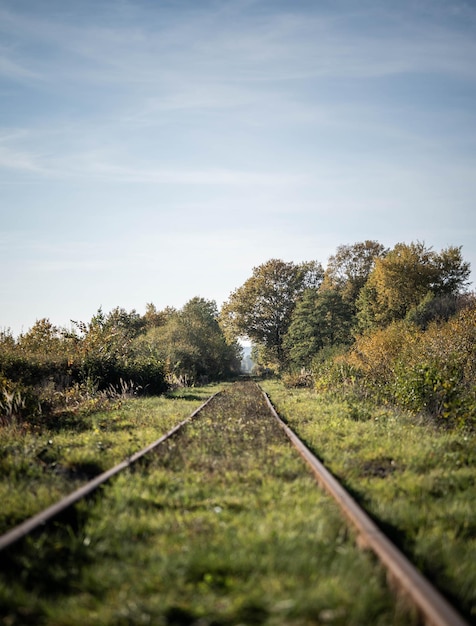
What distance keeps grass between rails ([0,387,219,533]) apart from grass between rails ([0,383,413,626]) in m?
0.62

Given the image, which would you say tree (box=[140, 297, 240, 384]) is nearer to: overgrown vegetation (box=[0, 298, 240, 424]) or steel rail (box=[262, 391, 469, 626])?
overgrown vegetation (box=[0, 298, 240, 424])

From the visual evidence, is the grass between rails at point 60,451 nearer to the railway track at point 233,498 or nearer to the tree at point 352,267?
the railway track at point 233,498

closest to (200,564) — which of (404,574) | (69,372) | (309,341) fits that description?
(404,574)

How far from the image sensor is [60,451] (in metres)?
7.40

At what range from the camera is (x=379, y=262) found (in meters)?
46.0

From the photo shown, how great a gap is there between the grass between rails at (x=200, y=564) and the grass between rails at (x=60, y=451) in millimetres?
619

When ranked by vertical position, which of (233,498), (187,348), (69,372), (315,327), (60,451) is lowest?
(233,498)

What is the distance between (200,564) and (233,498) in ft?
5.57

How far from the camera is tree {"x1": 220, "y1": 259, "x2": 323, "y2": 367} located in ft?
199

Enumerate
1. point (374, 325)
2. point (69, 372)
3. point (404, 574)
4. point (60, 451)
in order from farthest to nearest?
1. point (374, 325)
2. point (69, 372)
3. point (60, 451)
4. point (404, 574)

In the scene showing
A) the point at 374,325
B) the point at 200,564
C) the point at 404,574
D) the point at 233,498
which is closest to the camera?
the point at 404,574

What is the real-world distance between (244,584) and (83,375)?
1760 centimetres

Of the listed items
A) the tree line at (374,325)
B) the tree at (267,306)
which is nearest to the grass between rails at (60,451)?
the tree line at (374,325)

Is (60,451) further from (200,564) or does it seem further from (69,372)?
(69,372)
